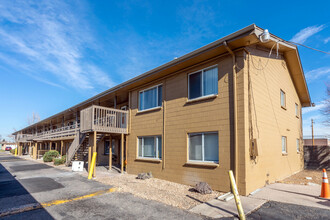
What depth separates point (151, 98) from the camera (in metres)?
12.0

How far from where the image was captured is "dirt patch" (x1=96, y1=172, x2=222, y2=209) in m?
6.83

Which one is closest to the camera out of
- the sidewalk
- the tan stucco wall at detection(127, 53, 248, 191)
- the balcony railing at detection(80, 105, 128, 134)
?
the sidewalk

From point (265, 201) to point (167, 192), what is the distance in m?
3.39

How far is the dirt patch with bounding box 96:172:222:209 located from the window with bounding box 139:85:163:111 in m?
4.03

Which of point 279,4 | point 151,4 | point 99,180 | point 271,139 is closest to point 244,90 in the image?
point 271,139

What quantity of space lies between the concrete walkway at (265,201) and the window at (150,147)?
475 cm

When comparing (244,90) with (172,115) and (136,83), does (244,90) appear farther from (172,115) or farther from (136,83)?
(136,83)

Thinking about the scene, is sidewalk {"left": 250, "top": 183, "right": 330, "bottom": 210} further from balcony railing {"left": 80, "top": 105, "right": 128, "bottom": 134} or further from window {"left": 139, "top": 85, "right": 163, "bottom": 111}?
balcony railing {"left": 80, "top": 105, "right": 128, "bottom": 134}

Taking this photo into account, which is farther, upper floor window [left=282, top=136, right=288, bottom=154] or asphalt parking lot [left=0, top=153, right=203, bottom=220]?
upper floor window [left=282, top=136, right=288, bottom=154]

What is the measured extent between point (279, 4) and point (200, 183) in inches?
348

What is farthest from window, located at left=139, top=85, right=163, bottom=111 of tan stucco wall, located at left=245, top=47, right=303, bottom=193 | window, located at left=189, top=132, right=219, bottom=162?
tan stucco wall, located at left=245, top=47, right=303, bottom=193

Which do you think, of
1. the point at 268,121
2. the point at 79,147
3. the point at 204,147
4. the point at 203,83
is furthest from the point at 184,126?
the point at 79,147

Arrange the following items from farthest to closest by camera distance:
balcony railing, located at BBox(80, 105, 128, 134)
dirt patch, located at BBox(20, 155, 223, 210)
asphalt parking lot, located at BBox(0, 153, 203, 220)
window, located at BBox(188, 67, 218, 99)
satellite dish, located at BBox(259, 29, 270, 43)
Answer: balcony railing, located at BBox(80, 105, 128, 134) → window, located at BBox(188, 67, 218, 99) → satellite dish, located at BBox(259, 29, 270, 43) → dirt patch, located at BBox(20, 155, 223, 210) → asphalt parking lot, located at BBox(0, 153, 203, 220)

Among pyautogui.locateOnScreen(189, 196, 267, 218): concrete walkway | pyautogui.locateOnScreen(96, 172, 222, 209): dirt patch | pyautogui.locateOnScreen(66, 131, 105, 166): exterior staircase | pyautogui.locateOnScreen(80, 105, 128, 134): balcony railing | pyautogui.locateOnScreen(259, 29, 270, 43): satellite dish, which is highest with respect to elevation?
pyautogui.locateOnScreen(259, 29, 270, 43): satellite dish
